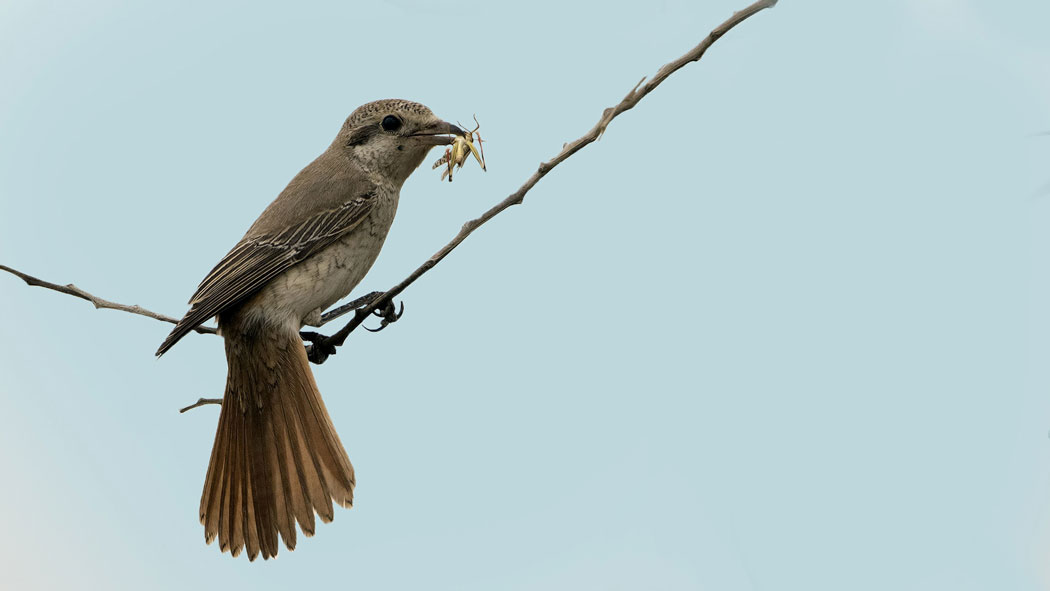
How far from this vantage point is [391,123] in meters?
4.73

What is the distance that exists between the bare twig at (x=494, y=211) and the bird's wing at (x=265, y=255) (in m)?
0.19

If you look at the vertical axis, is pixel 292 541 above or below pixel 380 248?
below

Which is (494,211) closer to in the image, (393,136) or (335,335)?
(335,335)

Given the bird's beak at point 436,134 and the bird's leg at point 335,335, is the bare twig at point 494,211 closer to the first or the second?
the bird's leg at point 335,335

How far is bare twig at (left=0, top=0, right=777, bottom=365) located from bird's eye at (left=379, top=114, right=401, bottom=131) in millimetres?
1003

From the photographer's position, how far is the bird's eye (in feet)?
15.5

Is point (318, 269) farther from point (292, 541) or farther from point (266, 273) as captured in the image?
point (292, 541)

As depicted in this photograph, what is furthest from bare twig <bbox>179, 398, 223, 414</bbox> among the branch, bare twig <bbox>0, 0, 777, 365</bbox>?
the branch

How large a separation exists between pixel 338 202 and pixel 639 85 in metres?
2.00

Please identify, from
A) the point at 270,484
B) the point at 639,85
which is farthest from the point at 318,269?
the point at 639,85

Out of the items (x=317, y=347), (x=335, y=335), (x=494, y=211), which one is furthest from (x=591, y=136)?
(x=317, y=347)

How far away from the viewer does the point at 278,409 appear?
4176 millimetres

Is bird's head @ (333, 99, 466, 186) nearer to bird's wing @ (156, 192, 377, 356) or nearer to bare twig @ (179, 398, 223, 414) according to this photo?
bird's wing @ (156, 192, 377, 356)

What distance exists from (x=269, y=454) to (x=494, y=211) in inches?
63.4
